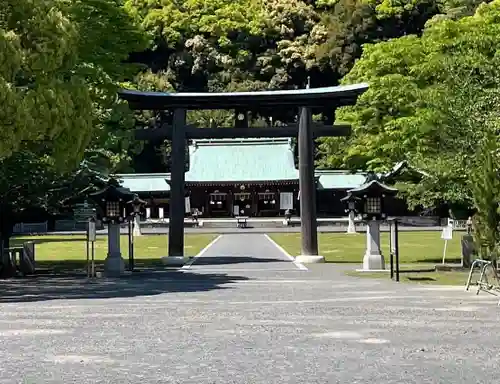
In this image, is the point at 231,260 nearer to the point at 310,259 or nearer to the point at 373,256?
the point at 310,259

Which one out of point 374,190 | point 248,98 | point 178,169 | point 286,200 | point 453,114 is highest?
point 248,98

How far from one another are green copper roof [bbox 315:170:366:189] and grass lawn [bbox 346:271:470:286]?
34323mm

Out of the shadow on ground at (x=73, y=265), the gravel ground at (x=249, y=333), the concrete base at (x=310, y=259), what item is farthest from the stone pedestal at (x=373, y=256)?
the shadow on ground at (x=73, y=265)

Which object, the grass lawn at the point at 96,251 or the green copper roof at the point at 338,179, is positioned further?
the green copper roof at the point at 338,179

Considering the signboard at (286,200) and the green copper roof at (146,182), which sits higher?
the green copper roof at (146,182)

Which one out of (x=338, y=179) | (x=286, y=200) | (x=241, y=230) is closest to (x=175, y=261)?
(x=241, y=230)

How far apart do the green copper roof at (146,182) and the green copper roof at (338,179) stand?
36.0 feet

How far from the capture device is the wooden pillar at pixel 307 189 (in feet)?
78.2

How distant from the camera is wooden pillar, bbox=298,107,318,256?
23.8m

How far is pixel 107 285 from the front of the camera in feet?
57.2

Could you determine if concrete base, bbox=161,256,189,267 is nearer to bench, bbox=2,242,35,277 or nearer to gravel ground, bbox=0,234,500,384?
bench, bbox=2,242,35,277

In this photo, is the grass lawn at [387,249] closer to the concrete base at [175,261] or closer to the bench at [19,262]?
the concrete base at [175,261]

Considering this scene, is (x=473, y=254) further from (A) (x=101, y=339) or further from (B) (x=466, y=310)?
(A) (x=101, y=339)

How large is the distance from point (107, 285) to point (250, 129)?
894 cm
